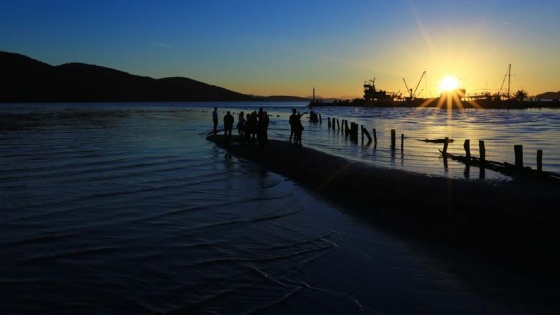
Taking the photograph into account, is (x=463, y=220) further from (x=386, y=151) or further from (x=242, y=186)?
(x=386, y=151)

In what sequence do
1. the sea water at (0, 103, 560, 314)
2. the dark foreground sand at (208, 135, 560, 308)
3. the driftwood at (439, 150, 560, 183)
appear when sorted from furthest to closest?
the driftwood at (439, 150, 560, 183), the dark foreground sand at (208, 135, 560, 308), the sea water at (0, 103, 560, 314)

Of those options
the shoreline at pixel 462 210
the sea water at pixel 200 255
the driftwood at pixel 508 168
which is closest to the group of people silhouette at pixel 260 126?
the shoreline at pixel 462 210

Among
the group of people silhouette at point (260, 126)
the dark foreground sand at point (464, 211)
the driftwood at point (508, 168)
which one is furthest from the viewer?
the group of people silhouette at point (260, 126)

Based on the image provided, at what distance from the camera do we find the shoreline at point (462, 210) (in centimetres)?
882

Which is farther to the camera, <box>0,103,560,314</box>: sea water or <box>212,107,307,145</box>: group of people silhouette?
<box>212,107,307,145</box>: group of people silhouette

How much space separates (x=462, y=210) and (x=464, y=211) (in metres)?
0.08

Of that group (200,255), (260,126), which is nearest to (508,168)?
(260,126)

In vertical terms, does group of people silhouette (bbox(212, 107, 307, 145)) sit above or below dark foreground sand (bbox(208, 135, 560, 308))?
above

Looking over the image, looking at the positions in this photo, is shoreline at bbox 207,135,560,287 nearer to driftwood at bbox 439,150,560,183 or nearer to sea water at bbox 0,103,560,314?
driftwood at bbox 439,150,560,183

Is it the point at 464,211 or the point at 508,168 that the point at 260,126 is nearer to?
the point at 508,168

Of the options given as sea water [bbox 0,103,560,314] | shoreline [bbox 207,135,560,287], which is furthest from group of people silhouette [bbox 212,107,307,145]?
sea water [bbox 0,103,560,314]

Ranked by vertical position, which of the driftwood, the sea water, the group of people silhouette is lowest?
the sea water

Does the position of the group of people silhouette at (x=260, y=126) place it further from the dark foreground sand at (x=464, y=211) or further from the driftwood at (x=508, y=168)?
the driftwood at (x=508, y=168)

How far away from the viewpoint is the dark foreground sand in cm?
872
